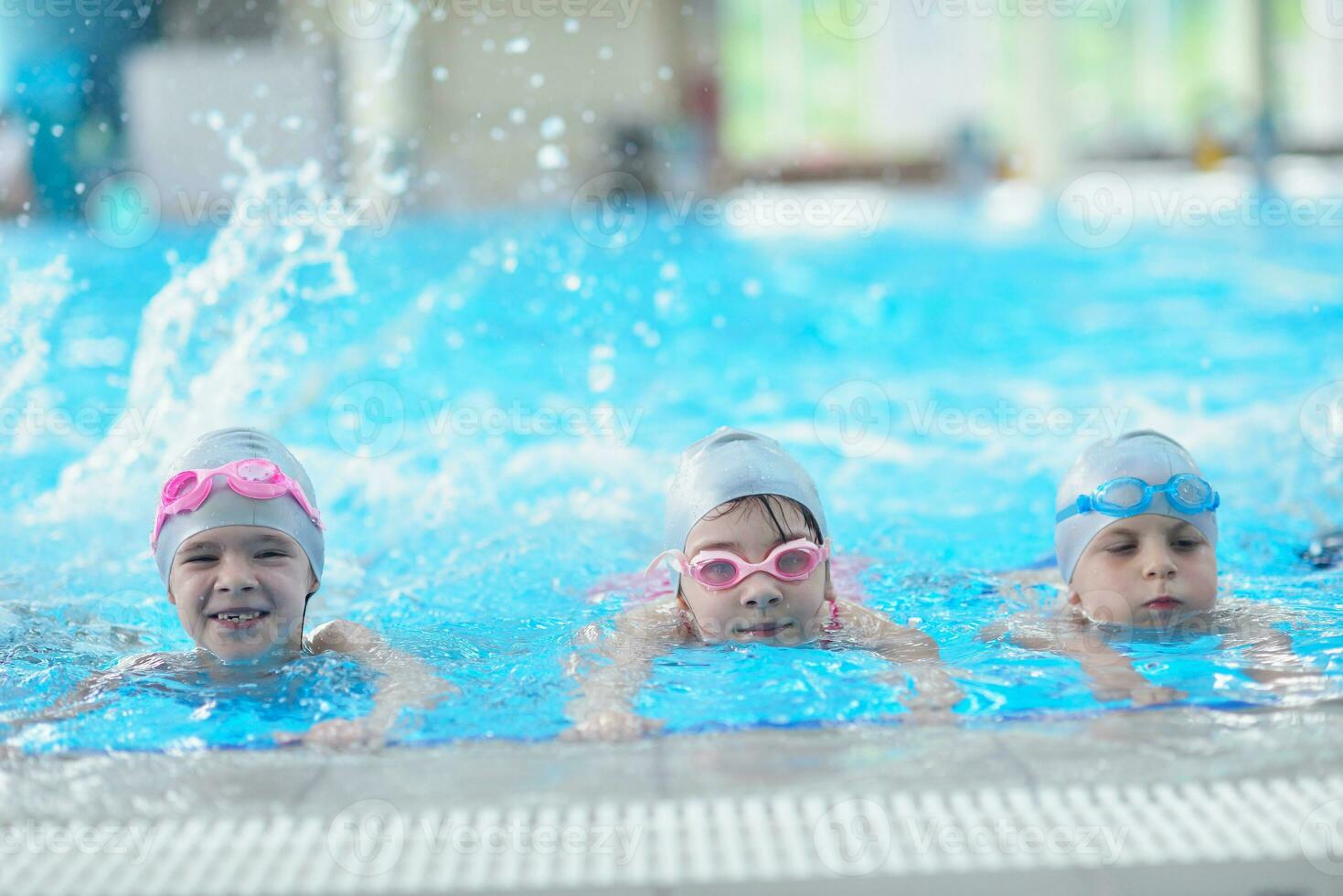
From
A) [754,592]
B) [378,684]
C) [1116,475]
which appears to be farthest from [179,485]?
[1116,475]

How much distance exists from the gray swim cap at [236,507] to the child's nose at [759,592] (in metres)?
→ 1.11

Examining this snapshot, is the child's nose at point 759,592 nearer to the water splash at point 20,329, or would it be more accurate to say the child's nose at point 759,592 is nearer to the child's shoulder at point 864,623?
the child's shoulder at point 864,623

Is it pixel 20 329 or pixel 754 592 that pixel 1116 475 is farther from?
pixel 20 329

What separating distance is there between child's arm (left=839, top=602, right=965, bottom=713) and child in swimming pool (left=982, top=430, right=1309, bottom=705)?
248 millimetres

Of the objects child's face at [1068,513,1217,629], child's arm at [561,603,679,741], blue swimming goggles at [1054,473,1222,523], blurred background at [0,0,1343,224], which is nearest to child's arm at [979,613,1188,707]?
child's face at [1068,513,1217,629]

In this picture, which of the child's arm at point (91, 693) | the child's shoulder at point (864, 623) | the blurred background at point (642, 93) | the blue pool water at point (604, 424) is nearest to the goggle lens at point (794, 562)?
the blue pool water at point (604, 424)

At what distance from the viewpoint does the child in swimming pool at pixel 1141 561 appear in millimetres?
3553

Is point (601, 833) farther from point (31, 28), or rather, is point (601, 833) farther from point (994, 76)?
point (994, 76)

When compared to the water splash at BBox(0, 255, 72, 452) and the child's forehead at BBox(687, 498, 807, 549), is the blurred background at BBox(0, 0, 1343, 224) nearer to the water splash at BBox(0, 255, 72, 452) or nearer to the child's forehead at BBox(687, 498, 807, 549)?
the water splash at BBox(0, 255, 72, 452)

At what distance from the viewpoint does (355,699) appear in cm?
325

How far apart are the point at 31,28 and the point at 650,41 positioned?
8754mm

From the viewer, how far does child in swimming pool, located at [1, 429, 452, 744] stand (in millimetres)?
3359

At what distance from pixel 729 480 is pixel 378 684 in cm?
101

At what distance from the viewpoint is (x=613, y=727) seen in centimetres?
→ 291
